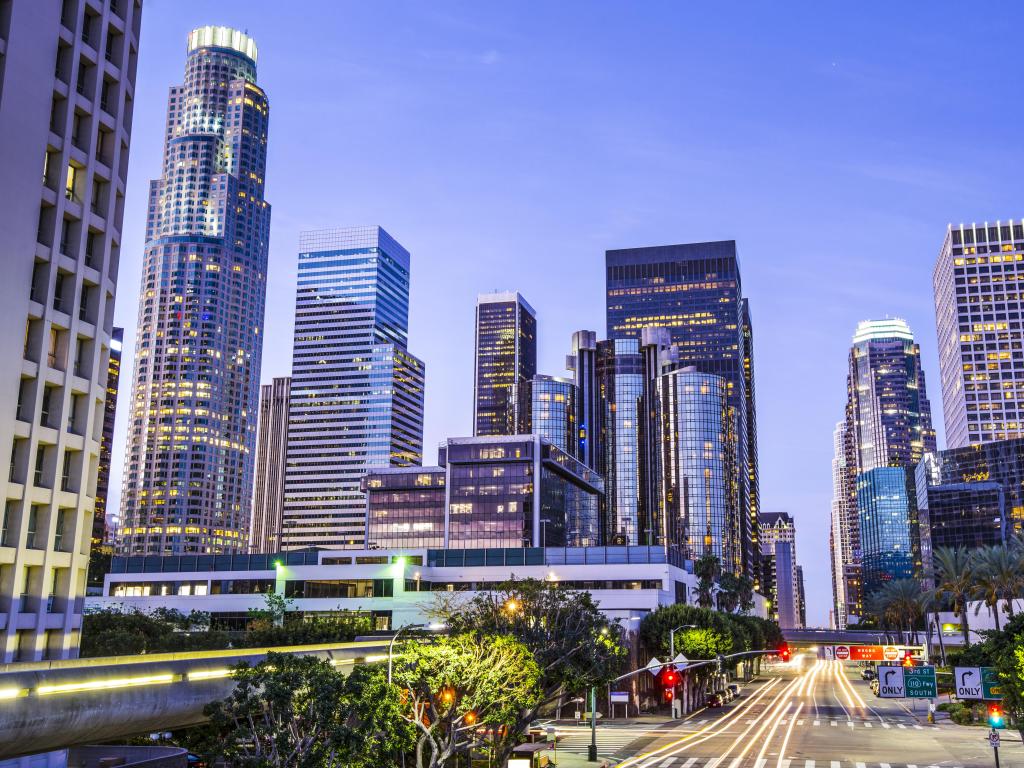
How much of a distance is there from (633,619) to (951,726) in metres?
36.0

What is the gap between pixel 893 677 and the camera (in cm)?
7269

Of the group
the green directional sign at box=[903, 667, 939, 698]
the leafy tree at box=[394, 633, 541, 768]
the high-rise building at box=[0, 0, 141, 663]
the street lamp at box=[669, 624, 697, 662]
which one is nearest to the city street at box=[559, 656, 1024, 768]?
the green directional sign at box=[903, 667, 939, 698]

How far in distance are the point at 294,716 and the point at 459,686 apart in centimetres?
1603

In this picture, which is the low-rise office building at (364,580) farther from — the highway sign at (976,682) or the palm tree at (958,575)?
the highway sign at (976,682)

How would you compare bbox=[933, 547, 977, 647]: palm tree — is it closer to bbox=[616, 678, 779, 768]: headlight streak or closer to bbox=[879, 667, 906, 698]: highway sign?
bbox=[616, 678, 779, 768]: headlight streak

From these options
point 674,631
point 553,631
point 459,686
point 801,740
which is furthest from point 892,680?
point 459,686

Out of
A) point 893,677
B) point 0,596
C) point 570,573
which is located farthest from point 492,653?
point 570,573

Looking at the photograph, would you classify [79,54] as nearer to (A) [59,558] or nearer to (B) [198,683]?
(A) [59,558]

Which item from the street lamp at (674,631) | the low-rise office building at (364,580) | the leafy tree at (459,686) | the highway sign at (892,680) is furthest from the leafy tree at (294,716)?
the low-rise office building at (364,580)

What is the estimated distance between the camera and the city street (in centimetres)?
6694

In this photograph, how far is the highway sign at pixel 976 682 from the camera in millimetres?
57691

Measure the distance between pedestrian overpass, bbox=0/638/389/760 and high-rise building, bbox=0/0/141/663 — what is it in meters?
11.3

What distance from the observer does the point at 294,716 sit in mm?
34156

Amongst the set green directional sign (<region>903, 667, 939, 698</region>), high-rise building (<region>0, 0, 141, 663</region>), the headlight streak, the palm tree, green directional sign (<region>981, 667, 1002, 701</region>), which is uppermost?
high-rise building (<region>0, 0, 141, 663</region>)
